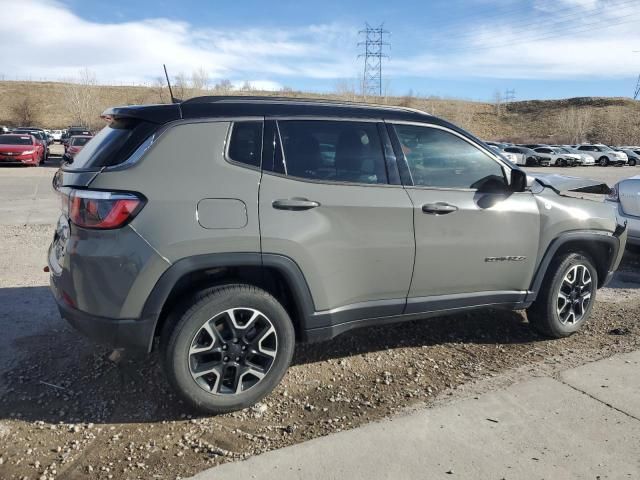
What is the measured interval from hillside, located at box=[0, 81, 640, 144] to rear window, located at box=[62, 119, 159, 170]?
2812 inches

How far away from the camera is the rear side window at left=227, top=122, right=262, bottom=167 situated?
3131mm

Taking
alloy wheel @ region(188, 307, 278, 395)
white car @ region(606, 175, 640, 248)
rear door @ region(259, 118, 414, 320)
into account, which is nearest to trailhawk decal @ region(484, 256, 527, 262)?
rear door @ region(259, 118, 414, 320)

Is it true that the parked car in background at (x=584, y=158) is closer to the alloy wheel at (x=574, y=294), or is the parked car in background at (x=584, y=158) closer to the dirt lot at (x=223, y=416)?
the dirt lot at (x=223, y=416)

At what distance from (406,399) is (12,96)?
343 feet

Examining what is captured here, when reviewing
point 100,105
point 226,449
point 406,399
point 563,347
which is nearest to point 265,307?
point 226,449

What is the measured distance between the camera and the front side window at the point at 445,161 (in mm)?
3688

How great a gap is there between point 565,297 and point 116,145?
364cm

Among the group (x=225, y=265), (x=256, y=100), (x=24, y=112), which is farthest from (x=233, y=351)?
(x=24, y=112)

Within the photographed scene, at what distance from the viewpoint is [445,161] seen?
150 inches

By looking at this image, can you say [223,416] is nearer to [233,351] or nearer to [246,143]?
[233,351]

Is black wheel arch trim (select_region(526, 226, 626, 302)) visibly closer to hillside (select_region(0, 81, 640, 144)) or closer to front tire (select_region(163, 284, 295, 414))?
front tire (select_region(163, 284, 295, 414))

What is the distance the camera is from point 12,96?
89.9 m

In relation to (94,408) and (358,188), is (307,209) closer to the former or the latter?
(358,188)

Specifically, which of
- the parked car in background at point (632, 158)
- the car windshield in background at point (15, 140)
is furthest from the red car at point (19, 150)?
the parked car in background at point (632, 158)
